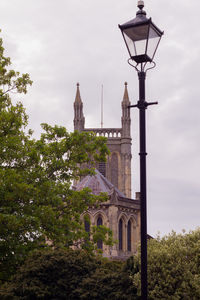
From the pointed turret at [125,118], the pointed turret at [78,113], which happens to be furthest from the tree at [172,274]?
the pointed turret at [78,113]

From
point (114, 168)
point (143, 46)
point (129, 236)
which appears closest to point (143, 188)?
point (143, 46)

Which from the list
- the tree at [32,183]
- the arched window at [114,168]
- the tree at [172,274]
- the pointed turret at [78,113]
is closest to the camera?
the tree at [172,274]

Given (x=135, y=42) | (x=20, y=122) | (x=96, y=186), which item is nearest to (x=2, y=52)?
(x=20, y=122)

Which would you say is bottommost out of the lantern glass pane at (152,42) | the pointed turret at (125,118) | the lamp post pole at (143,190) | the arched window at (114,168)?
the lamp post pole at (143,190)

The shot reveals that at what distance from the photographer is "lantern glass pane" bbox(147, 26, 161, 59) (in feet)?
25.6

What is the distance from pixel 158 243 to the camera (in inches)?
630

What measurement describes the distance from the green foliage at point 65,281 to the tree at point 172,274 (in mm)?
640

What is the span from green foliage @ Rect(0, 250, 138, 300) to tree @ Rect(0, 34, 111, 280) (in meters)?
3.45

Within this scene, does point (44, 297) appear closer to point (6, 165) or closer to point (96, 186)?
point (6, 165)

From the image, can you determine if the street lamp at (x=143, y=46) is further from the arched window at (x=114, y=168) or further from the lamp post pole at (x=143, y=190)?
the arched window at (x=114, y=168)

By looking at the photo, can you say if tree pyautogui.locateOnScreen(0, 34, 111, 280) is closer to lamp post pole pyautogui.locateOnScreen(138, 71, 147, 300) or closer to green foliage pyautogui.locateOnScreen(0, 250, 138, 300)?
green foliage pyautogui.locateOnScreen(0, 250, 138, 300)

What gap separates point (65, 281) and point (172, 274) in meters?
3.12

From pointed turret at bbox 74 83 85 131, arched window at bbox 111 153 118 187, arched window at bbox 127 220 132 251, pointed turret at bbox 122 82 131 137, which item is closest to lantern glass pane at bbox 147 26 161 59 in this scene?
arched window at bbox 127 220 132 251

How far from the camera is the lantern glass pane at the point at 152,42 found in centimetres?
779
